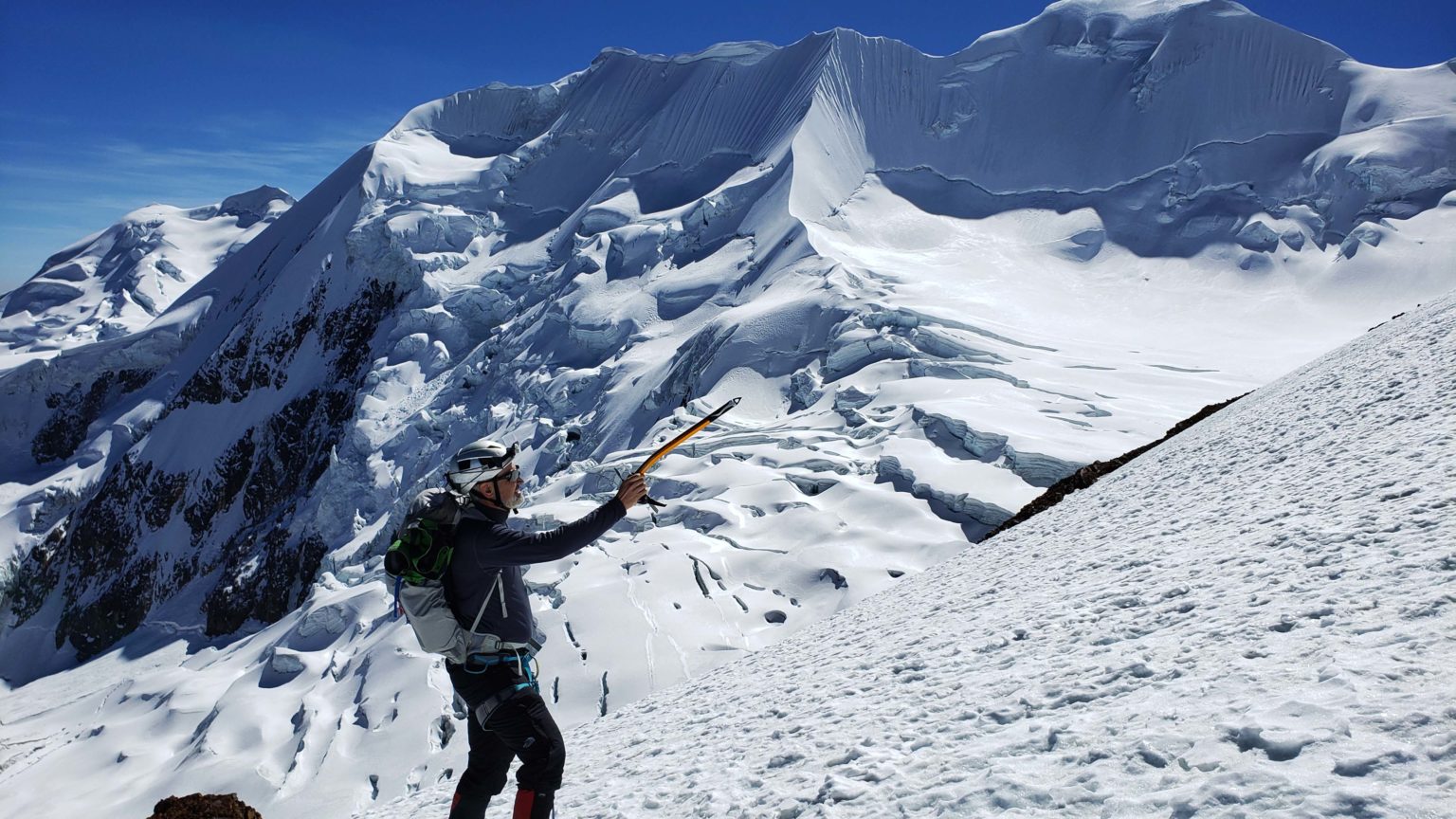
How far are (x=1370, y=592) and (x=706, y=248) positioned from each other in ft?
100

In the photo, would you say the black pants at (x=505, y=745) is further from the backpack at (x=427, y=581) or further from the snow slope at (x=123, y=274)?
the snow slope at (x=123, y=274)

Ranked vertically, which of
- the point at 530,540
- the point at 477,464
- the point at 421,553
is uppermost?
the point at 477,464

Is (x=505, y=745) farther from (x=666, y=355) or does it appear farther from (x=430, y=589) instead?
(x=666, y=355)

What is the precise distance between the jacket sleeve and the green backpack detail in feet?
0.35

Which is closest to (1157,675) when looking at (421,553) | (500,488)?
(500,488)

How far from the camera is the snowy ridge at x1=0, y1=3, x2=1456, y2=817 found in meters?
13.9

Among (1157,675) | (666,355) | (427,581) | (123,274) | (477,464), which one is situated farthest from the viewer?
(123,274)

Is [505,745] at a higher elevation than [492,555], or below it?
below

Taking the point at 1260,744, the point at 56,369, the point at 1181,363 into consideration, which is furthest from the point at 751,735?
the point at 56,369

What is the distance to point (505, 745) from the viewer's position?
15.0 ft

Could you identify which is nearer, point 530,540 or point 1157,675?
point 1157,675

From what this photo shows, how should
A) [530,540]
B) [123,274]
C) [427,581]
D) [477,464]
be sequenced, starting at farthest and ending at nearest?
[123,274], [477,464], [427,581], [530,540]

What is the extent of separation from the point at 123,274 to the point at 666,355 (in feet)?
316

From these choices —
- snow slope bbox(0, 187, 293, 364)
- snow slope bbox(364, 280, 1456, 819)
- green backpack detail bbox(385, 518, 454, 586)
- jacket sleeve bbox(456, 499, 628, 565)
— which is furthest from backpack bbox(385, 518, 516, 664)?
snow slope bbox(0, 187, 293, 364)
